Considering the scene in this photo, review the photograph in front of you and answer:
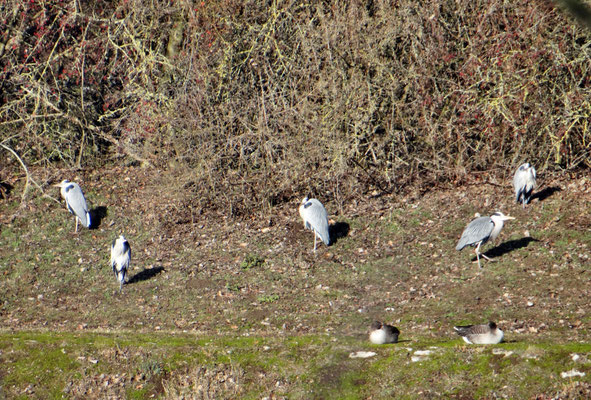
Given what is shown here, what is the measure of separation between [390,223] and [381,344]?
5455mm

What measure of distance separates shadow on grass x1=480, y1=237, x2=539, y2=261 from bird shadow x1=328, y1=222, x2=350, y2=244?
2866mm

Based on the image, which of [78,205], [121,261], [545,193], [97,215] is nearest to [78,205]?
[78,205]

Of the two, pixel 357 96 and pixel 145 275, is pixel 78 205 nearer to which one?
pixel 145 275

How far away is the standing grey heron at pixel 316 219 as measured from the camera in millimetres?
11469

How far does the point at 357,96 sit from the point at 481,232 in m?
4.55

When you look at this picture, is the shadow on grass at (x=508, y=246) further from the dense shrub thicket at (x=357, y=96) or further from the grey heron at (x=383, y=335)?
the grey heron at (x=383, y=335)

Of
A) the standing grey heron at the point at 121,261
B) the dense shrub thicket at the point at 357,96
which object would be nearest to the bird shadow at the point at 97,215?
the dense shrub thicket at the point at 357,96

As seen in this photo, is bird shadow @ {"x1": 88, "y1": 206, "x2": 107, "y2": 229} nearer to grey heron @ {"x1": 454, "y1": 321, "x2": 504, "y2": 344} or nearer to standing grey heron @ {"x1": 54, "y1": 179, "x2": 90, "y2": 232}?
standing grey heron @ {"x1": 54, "y1": 179, "x2": 90, "y2": 232}

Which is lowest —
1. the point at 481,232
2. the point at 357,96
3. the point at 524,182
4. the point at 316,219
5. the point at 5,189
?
the point at 481,232

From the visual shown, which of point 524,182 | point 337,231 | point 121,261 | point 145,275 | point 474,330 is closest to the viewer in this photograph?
point 474,330

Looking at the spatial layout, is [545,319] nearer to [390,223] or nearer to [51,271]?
[390,223]

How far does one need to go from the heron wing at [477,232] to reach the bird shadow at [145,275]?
549 cm

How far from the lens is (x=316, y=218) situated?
457 inches

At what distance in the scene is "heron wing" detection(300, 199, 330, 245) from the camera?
11.5 m
